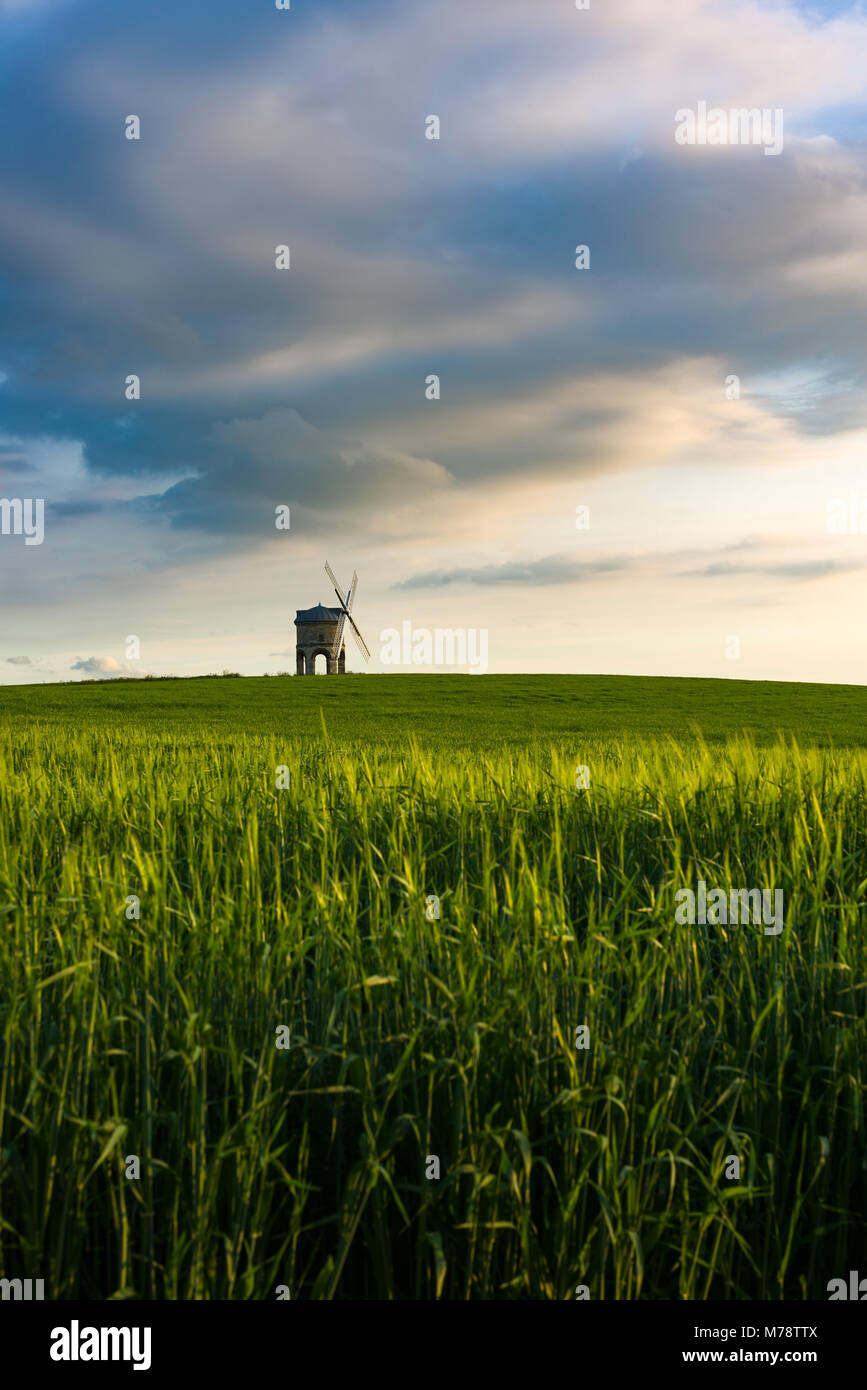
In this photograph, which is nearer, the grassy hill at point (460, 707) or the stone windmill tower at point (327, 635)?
the grassy hill at point (460, 707)

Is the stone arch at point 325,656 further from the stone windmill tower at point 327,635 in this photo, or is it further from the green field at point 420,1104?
the green field at point 420,1104

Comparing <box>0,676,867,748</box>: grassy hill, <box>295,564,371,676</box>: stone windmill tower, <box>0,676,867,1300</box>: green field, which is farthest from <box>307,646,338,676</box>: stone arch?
<box>0,676,867,1300</box>: green field

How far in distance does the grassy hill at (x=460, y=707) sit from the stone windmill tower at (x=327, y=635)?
26151 mm

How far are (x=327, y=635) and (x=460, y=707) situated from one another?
46.8m

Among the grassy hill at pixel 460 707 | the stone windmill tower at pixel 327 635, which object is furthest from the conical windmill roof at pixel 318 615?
the grassy hill at pixel 460 707

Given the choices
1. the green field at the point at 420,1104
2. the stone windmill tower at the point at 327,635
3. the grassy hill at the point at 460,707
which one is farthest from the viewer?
the stone windmill tower at the point at 327,635

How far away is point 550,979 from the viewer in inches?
147

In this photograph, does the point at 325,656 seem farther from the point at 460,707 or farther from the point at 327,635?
the point at 460,707

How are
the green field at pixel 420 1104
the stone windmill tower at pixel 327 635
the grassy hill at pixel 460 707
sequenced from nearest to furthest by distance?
1. the green field at pixel 420 1104
2. the grassy hill at pixel 460 707
3. the stone windmill tower at pixel 327 635

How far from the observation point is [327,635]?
3388 inches

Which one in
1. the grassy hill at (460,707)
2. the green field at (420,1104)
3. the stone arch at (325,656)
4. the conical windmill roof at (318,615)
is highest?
the conical windmill roof at (318,615)

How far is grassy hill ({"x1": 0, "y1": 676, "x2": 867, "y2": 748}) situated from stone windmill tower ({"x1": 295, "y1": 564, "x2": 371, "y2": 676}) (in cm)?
2615

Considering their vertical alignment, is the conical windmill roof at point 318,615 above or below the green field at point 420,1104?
above

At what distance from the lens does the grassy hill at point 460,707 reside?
3009 cm
